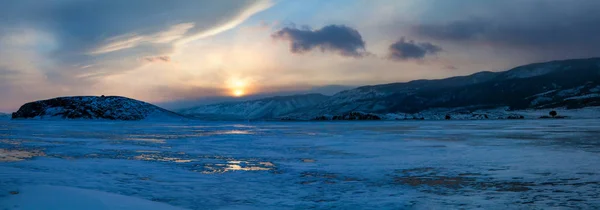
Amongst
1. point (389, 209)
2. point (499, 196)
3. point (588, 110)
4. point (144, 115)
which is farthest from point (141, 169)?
point (588, 110)

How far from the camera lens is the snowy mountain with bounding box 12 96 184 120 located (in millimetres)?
111500

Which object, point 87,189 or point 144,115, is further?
point 144,115

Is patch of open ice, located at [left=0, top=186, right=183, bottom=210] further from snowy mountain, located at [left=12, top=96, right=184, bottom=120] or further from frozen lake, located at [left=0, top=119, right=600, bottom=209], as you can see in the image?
snowy mountain, located at [left=12, top=96, right=184, bottom=120]

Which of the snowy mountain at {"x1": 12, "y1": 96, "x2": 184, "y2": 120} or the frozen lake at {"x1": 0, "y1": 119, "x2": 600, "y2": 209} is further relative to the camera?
the snowy mountain at {"x1": 12, "y1": 96, "x2": 184, "y2": 120}

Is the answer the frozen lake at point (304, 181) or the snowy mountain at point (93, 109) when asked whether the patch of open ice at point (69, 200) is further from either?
the snowy mountain at point (93, 109)

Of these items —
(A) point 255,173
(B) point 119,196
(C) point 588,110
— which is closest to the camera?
(B) point 119,196

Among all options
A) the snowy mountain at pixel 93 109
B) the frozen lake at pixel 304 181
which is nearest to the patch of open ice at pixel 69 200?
the frozen lake at pixel 304 181

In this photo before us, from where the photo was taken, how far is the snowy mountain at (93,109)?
111500 millimetres

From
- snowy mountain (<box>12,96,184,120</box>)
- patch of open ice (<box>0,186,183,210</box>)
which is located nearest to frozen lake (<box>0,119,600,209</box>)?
patch of open ice (<box>0,186,183,210</box>)

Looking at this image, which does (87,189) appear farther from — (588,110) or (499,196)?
(588,110)

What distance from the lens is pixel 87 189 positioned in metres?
9.32

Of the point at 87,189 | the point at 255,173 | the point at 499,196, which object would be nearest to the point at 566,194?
the point at 499,196

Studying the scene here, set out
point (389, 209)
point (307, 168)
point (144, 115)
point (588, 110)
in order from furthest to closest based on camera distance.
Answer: point (588, 110) → point (144, 115) → point (307, 168) → point (389, 209)

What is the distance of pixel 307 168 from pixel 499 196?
6439mm
